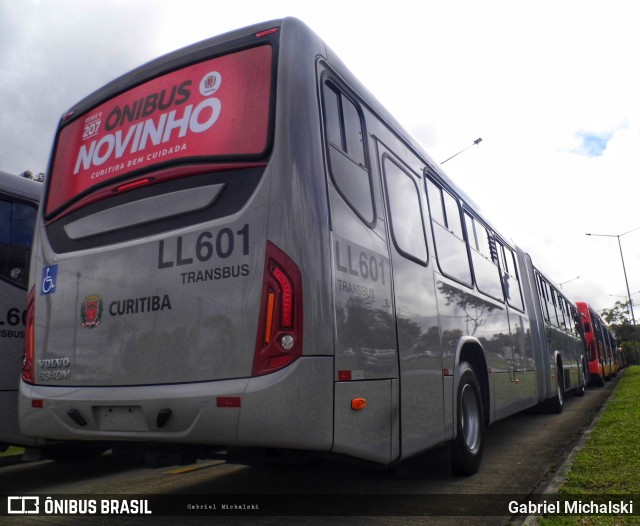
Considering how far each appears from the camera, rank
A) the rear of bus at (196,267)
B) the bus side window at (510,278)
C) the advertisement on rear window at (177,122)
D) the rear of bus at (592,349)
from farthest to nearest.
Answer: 1. the rear of bus at (592,349)
2. the bus side window at (510,278)
3. the advertisement on rear window at (177,122)
4. the rear of bus at (196,267)

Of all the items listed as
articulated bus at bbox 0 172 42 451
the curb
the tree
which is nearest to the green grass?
the curb

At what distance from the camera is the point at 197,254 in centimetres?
377

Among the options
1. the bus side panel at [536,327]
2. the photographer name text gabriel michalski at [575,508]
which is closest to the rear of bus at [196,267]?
the photographer name text gabriel michalski at [575,508]

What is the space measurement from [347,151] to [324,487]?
2.95m

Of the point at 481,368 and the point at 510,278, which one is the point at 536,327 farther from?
the point at 481,368

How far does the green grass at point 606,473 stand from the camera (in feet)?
12.9

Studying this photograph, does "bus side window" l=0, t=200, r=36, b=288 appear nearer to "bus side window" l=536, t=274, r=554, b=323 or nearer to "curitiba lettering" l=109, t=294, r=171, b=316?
"curitiba lettering" l=109, t=294, r=171, b=316

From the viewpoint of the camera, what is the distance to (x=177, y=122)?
13.7 ft

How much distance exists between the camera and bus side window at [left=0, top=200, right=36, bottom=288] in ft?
18.6

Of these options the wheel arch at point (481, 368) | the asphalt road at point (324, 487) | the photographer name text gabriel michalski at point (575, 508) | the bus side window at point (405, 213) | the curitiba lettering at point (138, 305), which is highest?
the bus side window at point (405, 213)

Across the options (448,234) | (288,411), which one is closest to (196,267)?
(288,411)

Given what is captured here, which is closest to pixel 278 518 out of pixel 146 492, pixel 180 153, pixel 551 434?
pixel 146 492

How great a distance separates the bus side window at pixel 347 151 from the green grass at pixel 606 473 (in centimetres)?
241

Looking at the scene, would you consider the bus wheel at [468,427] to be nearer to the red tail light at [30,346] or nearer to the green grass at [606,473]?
the green grass at [606,473]
